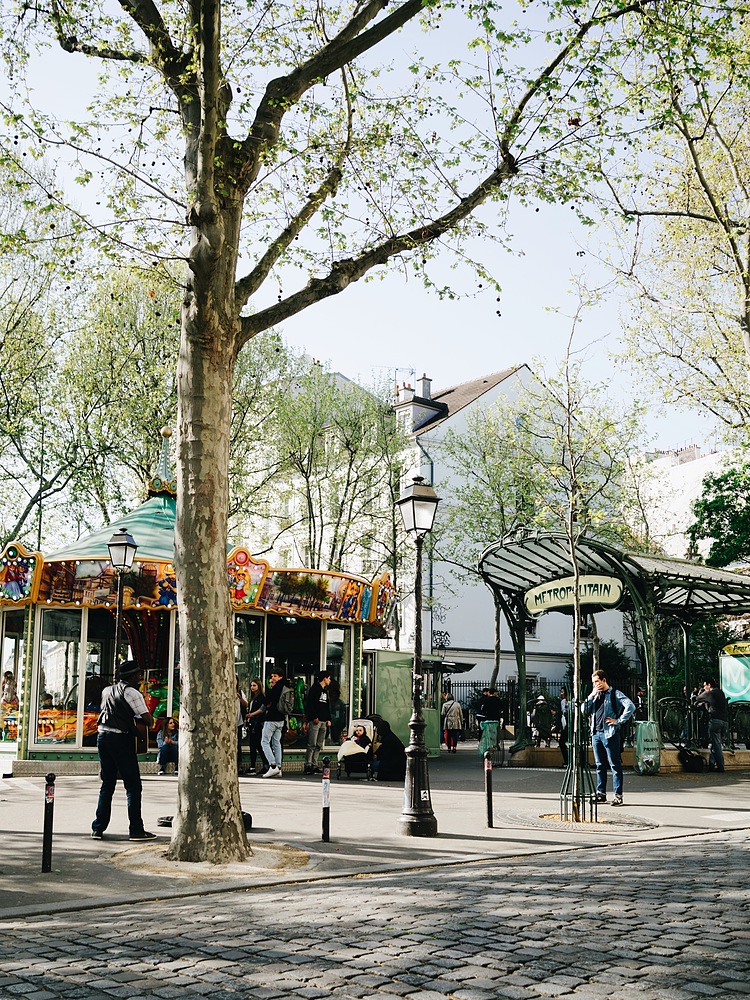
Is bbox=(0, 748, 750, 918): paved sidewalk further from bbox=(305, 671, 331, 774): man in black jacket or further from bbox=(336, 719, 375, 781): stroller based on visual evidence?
bbox=(305, 671, 331, 774): man in black jacket

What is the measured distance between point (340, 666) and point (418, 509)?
423 inches

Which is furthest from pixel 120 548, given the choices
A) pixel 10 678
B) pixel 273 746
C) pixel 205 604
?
pixel 10 678

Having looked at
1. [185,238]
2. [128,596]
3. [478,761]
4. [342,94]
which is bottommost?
[478,761]

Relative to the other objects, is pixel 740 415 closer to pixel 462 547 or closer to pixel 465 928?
pixel 465 928

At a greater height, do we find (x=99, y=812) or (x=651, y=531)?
(x=651, y=531)

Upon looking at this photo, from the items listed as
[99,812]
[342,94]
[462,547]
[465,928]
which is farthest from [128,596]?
[462,547]

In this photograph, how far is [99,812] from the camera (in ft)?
36.6

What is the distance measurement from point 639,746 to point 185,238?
13.5 metres

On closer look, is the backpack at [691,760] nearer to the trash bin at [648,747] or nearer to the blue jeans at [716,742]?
the blue jeans at [716,742]

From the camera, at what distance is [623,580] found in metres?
19.8

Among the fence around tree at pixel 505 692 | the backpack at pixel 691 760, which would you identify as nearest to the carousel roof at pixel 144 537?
the backpack at pixel 691 760

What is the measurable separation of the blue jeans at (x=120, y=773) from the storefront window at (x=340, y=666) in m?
11.7

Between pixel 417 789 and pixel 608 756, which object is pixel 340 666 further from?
pixel 417 789

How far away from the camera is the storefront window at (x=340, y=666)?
2281 cm
